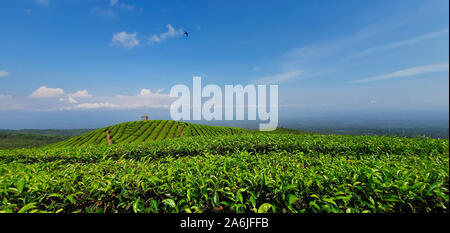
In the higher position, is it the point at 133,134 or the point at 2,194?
the point at 2,194

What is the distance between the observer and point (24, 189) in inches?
99.3

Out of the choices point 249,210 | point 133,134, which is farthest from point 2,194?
point 133,134

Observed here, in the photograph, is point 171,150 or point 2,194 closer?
point 2,194
